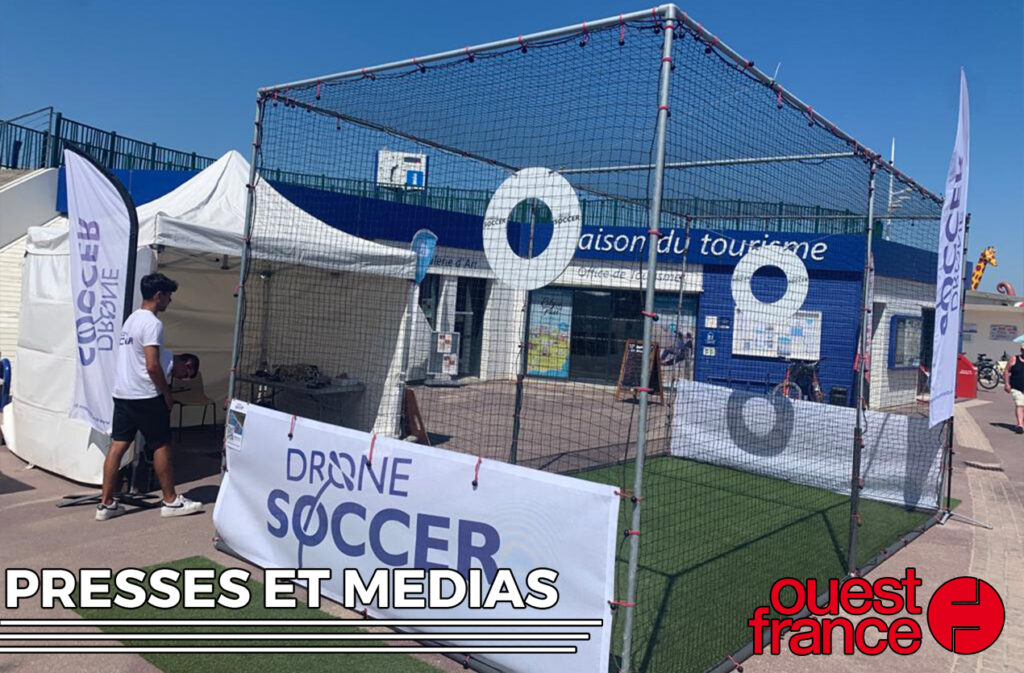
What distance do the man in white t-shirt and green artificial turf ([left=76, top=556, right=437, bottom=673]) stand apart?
1505 mm

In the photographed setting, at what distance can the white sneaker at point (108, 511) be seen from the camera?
5129 millimetres

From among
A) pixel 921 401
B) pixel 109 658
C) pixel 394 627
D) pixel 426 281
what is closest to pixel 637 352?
pixel 426 281

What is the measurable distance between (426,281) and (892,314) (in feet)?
30.4

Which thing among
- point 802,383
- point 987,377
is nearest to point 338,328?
point 802,383

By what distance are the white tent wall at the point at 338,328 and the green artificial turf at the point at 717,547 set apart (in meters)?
2.35

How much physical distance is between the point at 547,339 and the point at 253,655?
7923mm

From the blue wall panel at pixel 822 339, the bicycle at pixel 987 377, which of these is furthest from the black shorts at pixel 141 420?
the bicycle at pixel 987 377

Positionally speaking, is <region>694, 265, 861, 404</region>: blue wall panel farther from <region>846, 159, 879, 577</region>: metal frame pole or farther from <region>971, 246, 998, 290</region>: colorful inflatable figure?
<region>971, 246, 998, 290</region>: colorful inflatable figure

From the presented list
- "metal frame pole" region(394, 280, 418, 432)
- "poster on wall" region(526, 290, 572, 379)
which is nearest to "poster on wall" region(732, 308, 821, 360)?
"poster on wall" region(526, 290, 572, 379)

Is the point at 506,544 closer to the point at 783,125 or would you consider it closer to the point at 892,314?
the point at 783,125

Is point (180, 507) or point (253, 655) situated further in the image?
point (180, 507)

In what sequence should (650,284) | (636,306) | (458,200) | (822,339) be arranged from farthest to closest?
(822,339) → (636,306) → (458,200) → (650,284)

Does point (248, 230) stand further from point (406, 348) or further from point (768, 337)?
point (768, 337)

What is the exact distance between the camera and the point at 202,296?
7.96 metres
